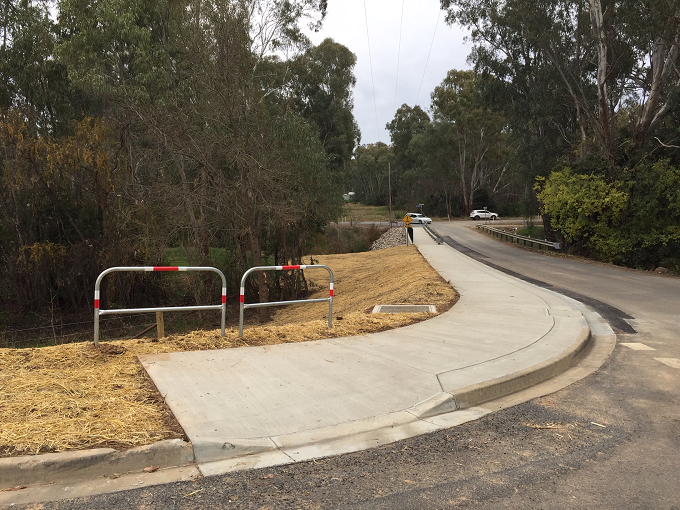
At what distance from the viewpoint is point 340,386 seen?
5.62m

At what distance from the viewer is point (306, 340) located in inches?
302

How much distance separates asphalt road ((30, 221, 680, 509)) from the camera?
3484mm

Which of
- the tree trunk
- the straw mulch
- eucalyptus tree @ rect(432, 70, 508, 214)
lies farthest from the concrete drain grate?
eucalyptus tree @ rect(432, 70, 508, 214)

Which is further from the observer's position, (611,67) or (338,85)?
(338,85)

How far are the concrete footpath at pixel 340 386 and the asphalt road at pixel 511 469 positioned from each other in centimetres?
23

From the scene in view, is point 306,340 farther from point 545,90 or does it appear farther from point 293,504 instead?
point 545,90

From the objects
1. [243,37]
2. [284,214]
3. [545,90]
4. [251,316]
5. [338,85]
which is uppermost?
[338,85]

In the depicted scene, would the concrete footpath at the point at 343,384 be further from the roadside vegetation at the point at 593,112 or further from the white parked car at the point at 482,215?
the white parked car at the point at 482,215

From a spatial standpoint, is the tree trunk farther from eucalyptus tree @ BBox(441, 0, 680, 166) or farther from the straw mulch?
the straw mulch

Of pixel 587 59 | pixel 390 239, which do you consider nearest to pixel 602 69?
pixel 587 59

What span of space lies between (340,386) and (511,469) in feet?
6.92

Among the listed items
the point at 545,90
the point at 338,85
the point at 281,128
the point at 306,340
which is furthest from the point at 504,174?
the point at 306,340

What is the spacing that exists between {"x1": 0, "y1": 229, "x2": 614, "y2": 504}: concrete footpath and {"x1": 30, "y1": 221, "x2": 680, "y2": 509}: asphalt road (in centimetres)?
23

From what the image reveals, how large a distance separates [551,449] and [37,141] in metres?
20.4
